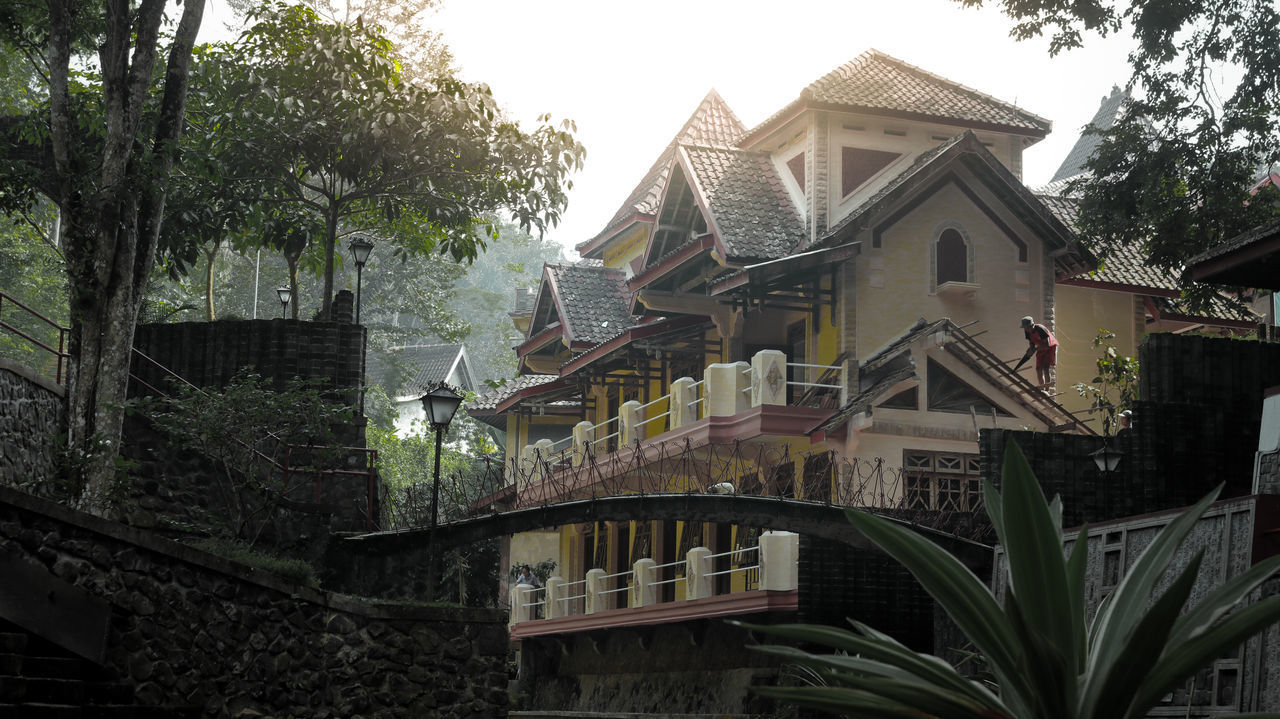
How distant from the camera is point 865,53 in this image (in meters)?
27.7

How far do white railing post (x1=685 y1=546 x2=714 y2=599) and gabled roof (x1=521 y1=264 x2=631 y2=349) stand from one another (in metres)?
8.34

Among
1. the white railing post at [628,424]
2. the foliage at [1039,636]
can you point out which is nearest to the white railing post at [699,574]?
the white railing post at [628,424]

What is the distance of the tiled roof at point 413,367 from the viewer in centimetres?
5781

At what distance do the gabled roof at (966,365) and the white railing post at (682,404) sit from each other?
3.00 meters

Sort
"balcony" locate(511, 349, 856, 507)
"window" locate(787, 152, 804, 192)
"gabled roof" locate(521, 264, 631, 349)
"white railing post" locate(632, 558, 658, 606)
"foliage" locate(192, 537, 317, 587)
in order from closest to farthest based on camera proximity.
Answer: "foliage" locate(192, 537, 317, 587)
"balcony" locate(511, 349, 856, 507)
"white railing post" locate(632, 558, 658, 606)
"window" locate(787, 152, 804, 192)
"gabled roof" locate(521, 264, 631, 349)

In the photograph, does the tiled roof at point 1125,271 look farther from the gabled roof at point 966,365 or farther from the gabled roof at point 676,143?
the gabled roof at point 676,143

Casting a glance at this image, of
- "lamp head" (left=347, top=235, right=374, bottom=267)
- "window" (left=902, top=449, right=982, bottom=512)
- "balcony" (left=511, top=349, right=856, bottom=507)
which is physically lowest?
"window" (left=902, top=449, right=982, bottom=512)

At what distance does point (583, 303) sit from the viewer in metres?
32.4

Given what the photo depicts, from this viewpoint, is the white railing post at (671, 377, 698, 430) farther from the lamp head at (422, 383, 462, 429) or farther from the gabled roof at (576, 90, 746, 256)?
the gabled roof at (576, 90, 746, 256)

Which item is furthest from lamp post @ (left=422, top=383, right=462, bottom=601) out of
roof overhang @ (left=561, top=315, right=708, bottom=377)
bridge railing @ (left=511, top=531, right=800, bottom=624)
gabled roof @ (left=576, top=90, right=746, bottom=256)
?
gabled roof @ (left=576, top=90, right=746, bottom=256)

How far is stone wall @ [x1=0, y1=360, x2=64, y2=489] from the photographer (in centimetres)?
1717

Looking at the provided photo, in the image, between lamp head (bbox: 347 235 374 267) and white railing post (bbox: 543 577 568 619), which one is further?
white railing post (bbox: 543 577 568 619)

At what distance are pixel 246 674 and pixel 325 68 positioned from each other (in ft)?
38.7

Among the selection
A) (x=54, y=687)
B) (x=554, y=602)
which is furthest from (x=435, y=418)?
(x=554, y=602)
